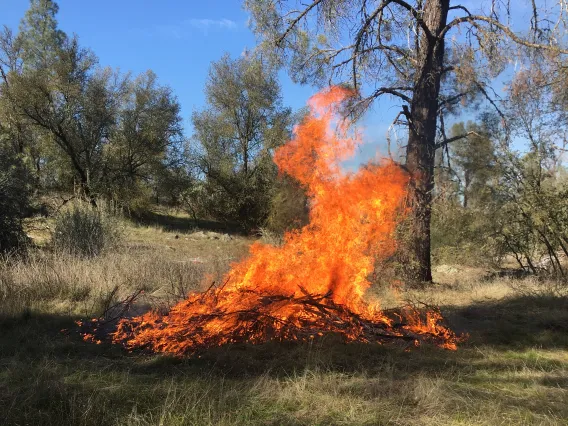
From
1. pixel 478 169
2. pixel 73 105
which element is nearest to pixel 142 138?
pixel 73 105

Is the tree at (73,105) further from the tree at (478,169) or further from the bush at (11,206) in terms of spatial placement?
the tree at (478,169)

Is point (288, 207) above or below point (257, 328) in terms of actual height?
above

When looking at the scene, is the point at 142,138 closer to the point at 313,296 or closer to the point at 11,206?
the point at 11,206

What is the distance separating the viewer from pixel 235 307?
18.4ft

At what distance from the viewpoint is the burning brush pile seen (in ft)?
17.9

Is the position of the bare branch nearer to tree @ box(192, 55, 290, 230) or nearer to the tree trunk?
the tree trunk

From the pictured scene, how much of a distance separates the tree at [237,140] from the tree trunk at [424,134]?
19.0 metres

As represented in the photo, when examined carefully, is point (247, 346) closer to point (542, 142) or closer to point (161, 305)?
point (161, 305)

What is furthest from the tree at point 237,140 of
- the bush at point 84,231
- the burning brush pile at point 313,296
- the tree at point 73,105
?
the burning brush pile at point 313,296

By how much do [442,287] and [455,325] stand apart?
3475 millimetres

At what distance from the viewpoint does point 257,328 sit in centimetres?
563

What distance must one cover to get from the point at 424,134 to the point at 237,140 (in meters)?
21.8

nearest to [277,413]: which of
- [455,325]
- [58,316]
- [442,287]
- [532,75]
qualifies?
[455,325]

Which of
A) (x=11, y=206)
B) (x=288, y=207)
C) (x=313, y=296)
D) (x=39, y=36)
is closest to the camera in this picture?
(x=313, y=296)
